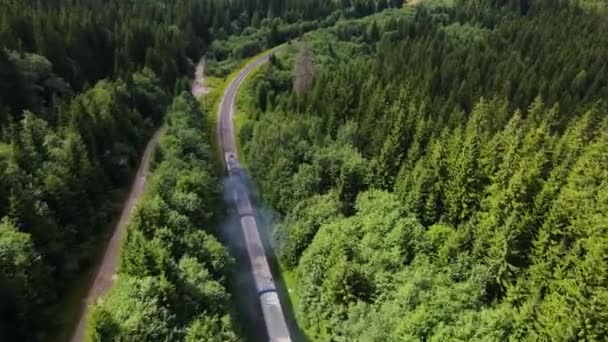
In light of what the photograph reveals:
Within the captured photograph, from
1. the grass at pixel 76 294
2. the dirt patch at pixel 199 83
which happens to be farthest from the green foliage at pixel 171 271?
the dirt patch at pixel 199 83

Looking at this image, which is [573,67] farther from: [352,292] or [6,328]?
[6,328]

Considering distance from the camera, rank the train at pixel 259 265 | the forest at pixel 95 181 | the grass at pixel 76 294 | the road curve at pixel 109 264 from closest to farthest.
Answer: the forest at pixel 95 181, the grass at pixel 76 294, the road curve at pixel 109 264, the train at pixel 259 265

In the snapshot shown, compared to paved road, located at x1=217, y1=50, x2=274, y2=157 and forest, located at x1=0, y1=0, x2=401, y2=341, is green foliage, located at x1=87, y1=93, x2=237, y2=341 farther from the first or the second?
paved road, located at x1=217, y1=50, x2=274, y2=157

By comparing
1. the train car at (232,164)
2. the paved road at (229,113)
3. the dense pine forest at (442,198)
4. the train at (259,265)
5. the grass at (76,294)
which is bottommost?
the train at (259,265)

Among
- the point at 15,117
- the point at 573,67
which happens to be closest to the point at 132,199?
the point at 15,117

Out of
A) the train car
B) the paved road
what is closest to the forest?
the paved road

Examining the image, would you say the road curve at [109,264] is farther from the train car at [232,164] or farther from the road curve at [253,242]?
the train car at [232,164]
